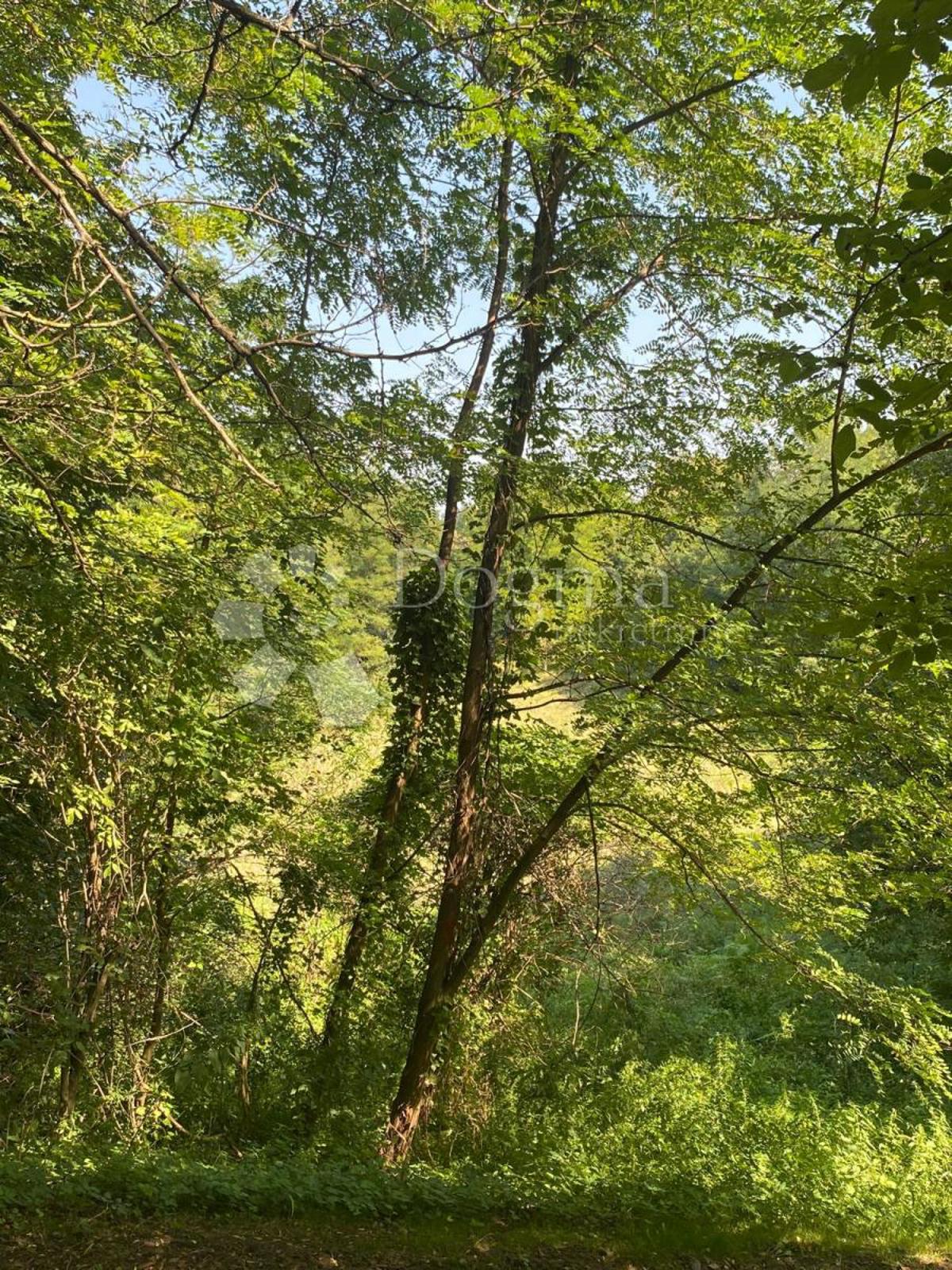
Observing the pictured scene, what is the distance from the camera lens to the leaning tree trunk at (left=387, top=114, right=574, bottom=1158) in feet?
16.4

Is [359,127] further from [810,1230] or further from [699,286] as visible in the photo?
[810,1230]

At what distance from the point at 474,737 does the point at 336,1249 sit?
2.78 meters

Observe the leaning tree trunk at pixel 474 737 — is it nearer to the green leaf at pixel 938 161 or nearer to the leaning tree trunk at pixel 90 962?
the leaning tree trunk at pixel 90 962

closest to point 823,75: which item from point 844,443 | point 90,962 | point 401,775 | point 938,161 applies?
point 938,161

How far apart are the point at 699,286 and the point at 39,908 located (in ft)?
19.7

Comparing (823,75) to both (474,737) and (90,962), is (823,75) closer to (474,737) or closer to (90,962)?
(474,737)

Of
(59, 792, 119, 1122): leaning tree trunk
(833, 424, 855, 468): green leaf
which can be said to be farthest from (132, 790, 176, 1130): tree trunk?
(833, 424, 855, 468): green leaf

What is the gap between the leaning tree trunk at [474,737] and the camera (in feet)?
16.4

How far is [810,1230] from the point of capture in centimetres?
473

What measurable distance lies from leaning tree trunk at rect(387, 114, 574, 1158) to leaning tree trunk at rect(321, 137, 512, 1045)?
0.33 metres

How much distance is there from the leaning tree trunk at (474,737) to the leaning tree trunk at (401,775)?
0.33 meters

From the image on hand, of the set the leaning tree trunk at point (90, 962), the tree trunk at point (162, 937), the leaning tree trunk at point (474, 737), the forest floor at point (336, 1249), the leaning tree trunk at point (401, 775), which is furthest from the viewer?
the tree trunk at point (162, 937)

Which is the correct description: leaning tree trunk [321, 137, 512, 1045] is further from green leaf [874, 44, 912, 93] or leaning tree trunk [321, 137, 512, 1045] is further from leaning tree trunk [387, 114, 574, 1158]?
green leaf [874, 44, 912, 93]

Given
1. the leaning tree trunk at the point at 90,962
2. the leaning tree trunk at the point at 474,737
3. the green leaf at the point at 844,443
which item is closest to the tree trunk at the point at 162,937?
the leaning tree trunk at the point at 90,962
